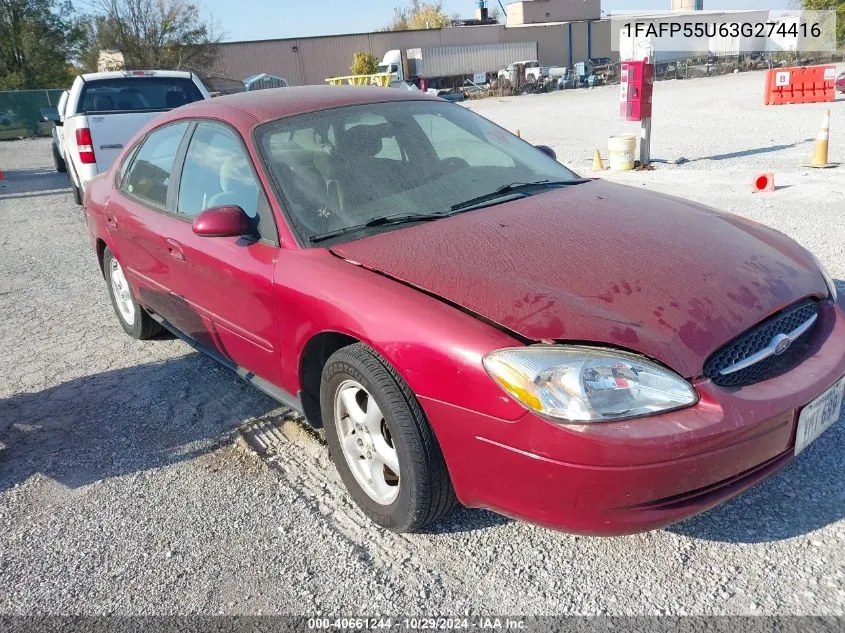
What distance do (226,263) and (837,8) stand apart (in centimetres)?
5687

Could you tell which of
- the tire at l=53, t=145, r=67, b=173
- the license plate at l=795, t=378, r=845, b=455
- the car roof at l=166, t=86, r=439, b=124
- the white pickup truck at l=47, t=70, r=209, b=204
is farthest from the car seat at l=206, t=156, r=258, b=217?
the tire at l=53, t=145, r=67, b=173

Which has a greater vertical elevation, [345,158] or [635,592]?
[345,158]

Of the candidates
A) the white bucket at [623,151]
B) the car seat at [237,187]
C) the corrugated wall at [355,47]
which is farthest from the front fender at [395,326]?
the corrugated wall at [355,47]

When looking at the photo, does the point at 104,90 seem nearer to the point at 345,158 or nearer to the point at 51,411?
the point at 51,411

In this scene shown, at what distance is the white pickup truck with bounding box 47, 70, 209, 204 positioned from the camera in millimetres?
8719

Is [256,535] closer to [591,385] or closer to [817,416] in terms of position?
[591,385]

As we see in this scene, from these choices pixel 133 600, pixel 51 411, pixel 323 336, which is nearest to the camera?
pixel 133 600

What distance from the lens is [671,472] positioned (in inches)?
80.0

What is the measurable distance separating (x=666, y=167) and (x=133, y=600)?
34.9 ft

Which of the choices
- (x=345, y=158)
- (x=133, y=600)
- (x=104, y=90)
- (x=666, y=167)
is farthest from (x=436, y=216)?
(x=666, y=167)

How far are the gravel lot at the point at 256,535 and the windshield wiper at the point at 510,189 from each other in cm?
136

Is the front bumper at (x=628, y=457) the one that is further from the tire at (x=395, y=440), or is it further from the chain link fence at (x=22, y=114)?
the chain link fence at (x=22, y=114)

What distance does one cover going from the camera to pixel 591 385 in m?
2.07

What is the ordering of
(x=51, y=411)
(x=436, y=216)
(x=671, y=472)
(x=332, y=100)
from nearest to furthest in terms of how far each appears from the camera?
(x=671, y=472) → (x=436, y=216) → (x=332, y=100) → (x=51, y=411)
